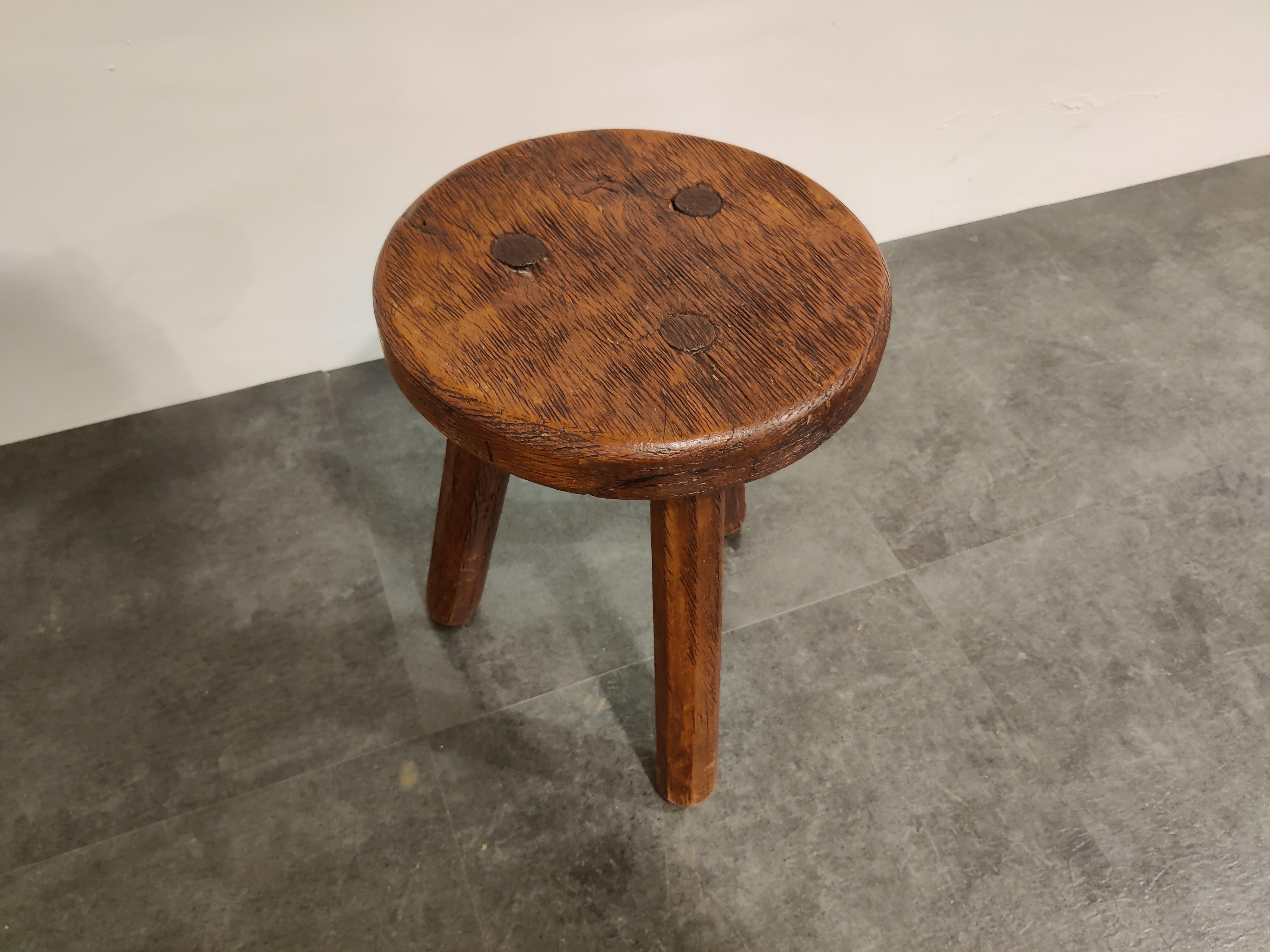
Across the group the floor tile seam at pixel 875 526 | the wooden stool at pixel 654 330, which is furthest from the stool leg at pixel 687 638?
the floor tile seam at pixel 875 526

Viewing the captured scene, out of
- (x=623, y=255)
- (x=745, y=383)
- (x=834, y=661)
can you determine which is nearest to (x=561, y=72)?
(x=623, y=255)

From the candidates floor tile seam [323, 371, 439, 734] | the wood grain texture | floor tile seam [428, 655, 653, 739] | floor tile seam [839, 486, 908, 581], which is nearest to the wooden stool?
the wood grain texture

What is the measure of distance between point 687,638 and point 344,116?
2.96ft

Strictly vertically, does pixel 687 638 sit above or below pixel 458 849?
above

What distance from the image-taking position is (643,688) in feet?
4.07

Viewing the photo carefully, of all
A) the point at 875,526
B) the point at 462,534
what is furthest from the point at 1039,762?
the point at 462,534

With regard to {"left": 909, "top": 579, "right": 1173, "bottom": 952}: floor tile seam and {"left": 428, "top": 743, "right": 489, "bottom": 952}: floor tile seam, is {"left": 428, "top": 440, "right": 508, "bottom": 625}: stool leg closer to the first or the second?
{"left": 428, "top": 743, "right": 489, "bottom": 952}: floor tile seam

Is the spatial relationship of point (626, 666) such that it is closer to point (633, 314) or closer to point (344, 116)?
point (633, 314)

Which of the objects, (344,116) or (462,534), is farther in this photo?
(344,116)

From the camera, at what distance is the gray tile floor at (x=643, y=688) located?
1.06 meters

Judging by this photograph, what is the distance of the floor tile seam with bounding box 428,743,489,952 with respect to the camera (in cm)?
104

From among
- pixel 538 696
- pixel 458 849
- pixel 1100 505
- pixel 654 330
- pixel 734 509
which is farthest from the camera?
pixel 1100 505

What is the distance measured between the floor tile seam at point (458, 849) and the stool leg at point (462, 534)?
0.63 feet

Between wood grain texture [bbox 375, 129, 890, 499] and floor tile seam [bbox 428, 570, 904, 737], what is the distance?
0.54m
